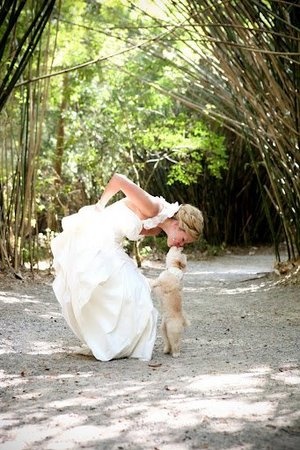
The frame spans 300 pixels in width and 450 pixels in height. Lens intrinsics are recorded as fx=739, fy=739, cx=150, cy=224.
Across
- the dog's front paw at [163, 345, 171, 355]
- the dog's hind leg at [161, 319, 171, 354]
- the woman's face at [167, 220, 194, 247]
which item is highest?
the woman's face at [167, 220, 194, 247]

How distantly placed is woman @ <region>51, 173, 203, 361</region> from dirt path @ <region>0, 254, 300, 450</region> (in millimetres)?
127

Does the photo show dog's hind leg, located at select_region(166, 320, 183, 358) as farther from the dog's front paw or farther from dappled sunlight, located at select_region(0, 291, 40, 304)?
dappled sunlight, located at select_region(0, 291, 40, 304)

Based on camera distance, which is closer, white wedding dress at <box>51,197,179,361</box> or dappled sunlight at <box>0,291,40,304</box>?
white wedding dress at <box>51,197,179,361</box>

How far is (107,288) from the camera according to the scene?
11.7 feet

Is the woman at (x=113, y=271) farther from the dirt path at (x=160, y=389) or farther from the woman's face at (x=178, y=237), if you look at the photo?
the dirt path at (x=160, y=389)

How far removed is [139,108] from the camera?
9867 millimetres

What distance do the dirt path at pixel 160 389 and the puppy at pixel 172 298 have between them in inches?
4.0

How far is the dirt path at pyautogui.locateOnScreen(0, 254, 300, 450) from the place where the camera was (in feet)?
7.14

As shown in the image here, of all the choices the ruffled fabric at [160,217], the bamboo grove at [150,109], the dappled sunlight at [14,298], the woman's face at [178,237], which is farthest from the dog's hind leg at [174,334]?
the dappled sunlight at [14,298]

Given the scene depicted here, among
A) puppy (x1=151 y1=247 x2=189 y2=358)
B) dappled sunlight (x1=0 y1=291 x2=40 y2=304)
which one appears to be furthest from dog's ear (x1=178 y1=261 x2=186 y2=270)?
dappled sunlight (x1=0 y1=291 x2=40 y2=304)

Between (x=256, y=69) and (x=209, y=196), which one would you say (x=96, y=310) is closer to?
(x=256, y=69)

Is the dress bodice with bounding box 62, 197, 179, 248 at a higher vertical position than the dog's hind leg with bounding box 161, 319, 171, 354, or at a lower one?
Answer: higher

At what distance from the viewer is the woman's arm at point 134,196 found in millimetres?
3623

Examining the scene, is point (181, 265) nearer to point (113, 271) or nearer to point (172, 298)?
point (172, 298)
